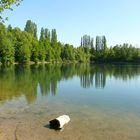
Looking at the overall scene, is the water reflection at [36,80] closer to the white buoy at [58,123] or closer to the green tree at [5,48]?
the white buoy at [58,123]

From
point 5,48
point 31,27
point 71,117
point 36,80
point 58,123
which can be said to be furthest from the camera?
point 31,27

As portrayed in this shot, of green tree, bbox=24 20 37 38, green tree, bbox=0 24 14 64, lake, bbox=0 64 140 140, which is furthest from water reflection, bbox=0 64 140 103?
green tree, bbox=24 20 37 38

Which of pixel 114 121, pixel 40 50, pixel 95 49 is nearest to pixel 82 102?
pixel 114 121

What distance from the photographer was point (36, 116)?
56.6ft

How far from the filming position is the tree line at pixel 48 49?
91669mm

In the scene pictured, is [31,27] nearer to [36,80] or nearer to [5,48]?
[5,48]

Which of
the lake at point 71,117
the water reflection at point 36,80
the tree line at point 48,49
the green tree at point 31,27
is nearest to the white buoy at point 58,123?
the lake at point 71,117

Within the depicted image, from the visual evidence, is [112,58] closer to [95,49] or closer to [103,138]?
[95,49]

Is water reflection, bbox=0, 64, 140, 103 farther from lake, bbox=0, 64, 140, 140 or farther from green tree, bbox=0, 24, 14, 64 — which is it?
green tree, bbox=0, 24, 14, 64

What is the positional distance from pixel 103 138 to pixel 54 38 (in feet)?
451

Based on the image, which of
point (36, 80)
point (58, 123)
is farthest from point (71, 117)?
point (36, 80)

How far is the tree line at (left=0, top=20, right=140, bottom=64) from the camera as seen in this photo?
91.7 meters

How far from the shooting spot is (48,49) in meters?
124

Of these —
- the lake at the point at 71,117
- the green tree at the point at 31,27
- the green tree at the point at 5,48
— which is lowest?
the lake at the point at 71,117
